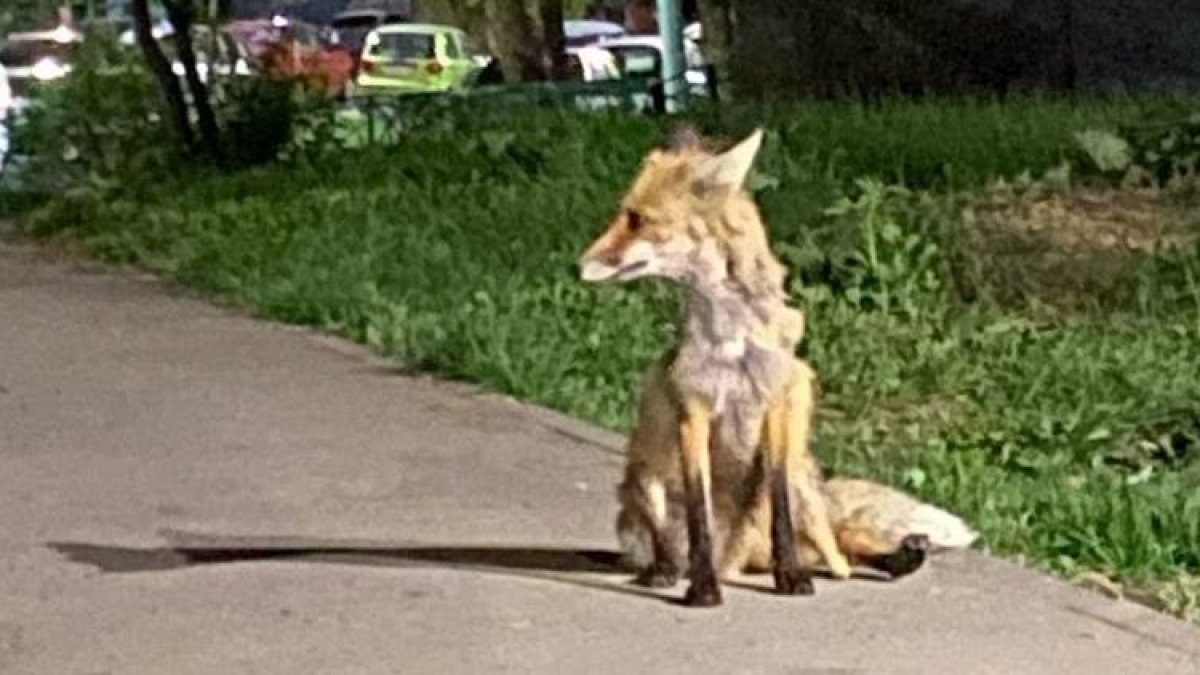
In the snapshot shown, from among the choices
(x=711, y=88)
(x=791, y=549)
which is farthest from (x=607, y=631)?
(x=711, y=88)

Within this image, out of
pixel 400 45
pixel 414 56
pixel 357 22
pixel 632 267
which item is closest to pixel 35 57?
pixel 414 56

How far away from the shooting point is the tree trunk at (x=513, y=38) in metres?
33.8

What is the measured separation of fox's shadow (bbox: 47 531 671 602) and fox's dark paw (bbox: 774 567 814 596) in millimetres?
417

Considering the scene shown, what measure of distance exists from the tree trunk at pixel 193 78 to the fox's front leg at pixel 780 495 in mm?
13435

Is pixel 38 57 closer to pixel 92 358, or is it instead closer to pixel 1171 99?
pixel 1171 99

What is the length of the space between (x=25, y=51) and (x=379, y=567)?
1008 inches

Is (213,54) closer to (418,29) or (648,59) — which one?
(648,59)

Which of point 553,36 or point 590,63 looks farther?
point 590,63

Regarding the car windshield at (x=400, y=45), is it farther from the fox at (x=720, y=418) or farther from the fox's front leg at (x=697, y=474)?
the fox's front leg at (x=697, y=474)

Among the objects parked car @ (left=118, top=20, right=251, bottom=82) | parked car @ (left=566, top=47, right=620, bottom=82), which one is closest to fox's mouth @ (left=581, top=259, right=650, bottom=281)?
parked car @ (left=118, top=20, right=251, bottom=82)

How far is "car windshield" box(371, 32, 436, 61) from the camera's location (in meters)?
38.4

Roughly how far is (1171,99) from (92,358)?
7.14 meters

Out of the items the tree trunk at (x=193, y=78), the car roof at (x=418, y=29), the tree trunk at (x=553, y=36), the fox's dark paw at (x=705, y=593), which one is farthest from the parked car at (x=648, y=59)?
the fox's dark paw at (x=705, y=593)

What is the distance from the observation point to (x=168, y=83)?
802 inches
